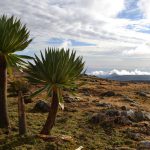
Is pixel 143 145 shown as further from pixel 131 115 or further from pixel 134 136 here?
pixel 131 115

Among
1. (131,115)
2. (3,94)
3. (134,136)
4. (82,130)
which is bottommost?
(134,136)

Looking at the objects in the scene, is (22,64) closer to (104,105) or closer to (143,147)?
(143,147)

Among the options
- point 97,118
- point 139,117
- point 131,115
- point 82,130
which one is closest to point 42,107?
point 97,118

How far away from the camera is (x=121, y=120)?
22250 mm

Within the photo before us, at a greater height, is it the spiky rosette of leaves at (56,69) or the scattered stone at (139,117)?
the spiky rosette of leaves at (56,69)

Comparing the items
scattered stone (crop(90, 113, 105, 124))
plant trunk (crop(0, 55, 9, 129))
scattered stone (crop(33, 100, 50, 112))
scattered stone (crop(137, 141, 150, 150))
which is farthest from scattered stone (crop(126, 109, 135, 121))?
plant trunk (crop(0, 55, 9, 129))

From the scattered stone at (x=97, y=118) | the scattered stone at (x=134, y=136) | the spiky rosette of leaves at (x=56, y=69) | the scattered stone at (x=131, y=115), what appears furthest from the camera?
the scattered stone at (x=131, y=115)

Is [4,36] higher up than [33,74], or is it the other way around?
[4,36]

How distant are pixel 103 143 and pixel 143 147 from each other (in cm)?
217

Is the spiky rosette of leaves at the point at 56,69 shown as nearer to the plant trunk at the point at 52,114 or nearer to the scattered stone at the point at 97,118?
the plant trunk at the point at 52,114

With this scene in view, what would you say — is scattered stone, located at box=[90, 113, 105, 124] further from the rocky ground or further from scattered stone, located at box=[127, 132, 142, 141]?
scattered stone, located at box=[127, 132, 142, 141]

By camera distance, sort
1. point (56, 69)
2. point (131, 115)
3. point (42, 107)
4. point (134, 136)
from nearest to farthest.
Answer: point (56, 69), point (134, 136), point (131, 115), point (42, 107)

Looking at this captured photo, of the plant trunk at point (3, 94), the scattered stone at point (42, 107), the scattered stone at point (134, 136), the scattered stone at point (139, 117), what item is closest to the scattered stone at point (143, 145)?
the scattered stone at point (134, 136)

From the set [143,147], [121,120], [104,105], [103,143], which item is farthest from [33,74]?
[104,105]
